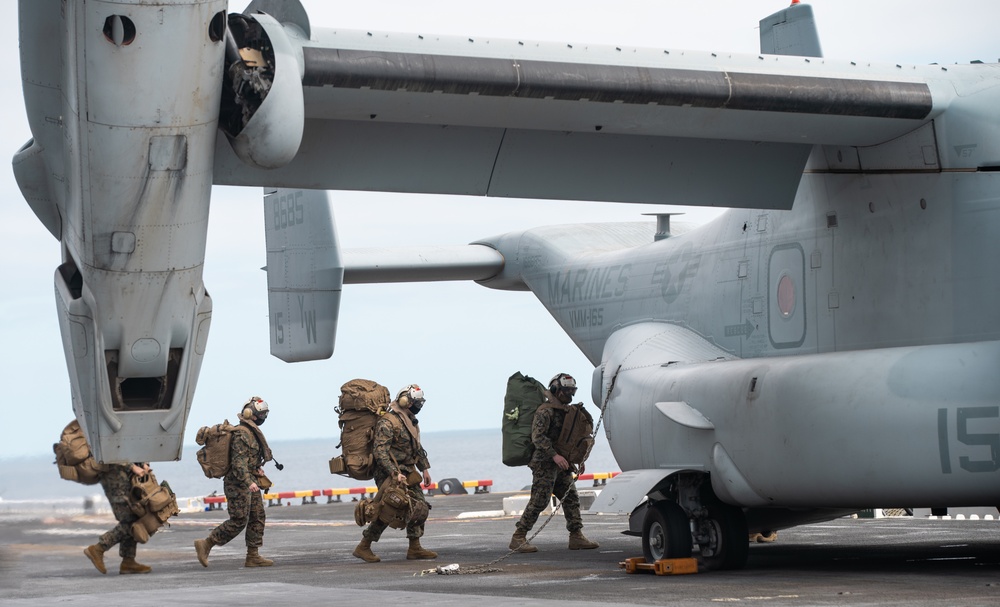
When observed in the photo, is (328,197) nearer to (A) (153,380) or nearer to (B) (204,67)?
(A) (153,380)

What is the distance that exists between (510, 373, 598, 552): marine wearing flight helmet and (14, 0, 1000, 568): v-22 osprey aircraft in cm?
109

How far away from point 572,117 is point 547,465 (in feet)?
17.7

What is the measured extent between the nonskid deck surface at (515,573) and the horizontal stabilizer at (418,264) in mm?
3149

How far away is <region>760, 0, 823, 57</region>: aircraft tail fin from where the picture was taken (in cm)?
1217

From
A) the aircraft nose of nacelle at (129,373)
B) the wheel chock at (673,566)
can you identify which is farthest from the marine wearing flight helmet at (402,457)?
the aircraft nose of nacelle at (129,373)

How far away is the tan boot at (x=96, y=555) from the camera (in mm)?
12891

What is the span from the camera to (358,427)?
14.6m

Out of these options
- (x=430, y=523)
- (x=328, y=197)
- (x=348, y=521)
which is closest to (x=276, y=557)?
(x=328, y=197)

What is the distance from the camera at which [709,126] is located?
416 inches

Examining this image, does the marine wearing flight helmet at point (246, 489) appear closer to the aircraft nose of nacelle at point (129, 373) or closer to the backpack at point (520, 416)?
the backpack at point (520, 416)

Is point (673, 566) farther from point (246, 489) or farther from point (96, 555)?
point (96, 555)

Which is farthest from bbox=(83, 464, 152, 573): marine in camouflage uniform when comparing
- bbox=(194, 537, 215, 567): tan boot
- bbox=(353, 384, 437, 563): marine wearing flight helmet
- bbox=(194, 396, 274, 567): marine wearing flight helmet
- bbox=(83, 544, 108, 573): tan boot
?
bbox=(353, 384, 437, 563): marine wearing flight helmet

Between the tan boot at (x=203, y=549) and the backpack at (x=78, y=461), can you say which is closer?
the backpack at (x=78, y=461)

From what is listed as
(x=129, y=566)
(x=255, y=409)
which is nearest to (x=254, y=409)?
(x=255, y=409)
